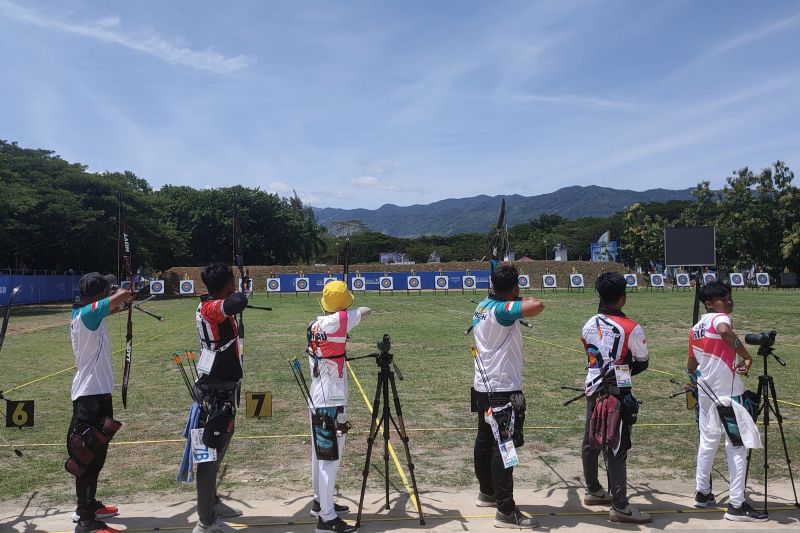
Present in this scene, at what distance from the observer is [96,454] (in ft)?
14.2

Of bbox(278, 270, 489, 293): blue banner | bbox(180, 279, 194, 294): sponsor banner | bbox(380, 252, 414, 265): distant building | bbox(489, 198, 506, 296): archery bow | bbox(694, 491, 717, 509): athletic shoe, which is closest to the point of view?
bbox(694, 491, 717, 509): athletic shoe

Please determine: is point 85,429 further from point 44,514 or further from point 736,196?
point 736,196

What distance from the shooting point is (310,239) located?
69688 millimetres

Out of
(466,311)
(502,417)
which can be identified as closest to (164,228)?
(466,311)

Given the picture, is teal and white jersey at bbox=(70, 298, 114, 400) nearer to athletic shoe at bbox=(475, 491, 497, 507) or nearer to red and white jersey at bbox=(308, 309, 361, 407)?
red and white jersey at bbox=(308, 309, 361, 407)

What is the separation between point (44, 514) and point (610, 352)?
4.35 metres

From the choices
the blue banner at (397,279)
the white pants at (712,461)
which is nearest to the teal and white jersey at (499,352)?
the white pants at (712,461)

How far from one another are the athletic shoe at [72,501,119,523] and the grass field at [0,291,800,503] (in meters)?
0.46

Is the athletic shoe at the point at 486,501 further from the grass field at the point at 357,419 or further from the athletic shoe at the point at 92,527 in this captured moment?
the athletic shoe at the point at 92,527

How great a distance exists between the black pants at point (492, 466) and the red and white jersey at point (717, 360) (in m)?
1.46

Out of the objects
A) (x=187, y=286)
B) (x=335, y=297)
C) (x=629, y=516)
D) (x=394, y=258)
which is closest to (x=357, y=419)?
(x=335, y=297)

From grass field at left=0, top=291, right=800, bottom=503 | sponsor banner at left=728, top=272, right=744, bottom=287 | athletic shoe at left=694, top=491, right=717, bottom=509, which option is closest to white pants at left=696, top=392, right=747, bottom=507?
athletic shoe at left=694, top=491, right=717, bottom=509

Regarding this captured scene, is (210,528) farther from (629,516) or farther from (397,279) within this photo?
A: (397,279)

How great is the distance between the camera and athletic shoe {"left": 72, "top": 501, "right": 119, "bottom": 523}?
4.37 meters
